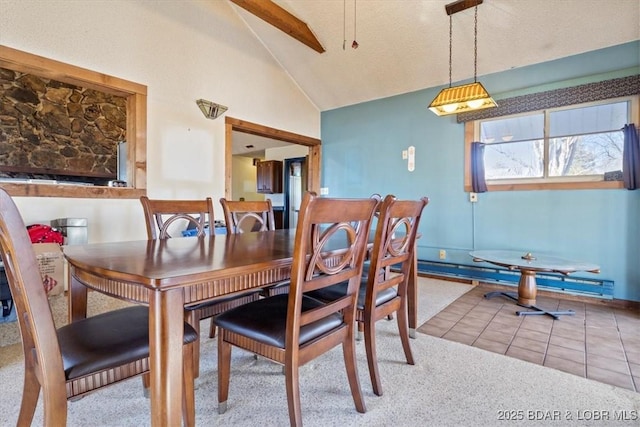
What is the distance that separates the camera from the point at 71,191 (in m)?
2.92

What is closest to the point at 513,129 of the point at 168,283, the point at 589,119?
the point at 589,119

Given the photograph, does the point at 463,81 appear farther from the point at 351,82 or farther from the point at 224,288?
the point at 224,288

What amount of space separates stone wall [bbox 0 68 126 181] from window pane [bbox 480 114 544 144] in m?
5.44

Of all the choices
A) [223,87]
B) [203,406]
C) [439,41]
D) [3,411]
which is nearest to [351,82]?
[439,41]

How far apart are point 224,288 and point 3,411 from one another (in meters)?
1.38

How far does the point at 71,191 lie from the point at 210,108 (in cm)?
169

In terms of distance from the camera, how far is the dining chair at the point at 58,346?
899 millimetres

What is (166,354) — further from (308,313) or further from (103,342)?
(308,313)

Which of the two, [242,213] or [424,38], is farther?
[424,38]

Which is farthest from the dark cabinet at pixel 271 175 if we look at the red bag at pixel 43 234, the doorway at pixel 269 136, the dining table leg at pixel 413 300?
the dining table leg at pixel 413 300

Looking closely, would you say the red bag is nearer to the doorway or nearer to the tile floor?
the doorway

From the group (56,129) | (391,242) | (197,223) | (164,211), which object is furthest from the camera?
(56,129)

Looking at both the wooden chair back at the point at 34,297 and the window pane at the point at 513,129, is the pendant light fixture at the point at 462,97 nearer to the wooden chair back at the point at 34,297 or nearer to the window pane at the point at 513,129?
the window pane at the point at 513,129

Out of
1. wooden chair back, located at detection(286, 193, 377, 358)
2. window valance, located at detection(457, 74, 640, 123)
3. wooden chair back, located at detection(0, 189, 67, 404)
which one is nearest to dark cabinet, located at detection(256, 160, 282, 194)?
window valance, located at detection(457, 74, 640, 123)
